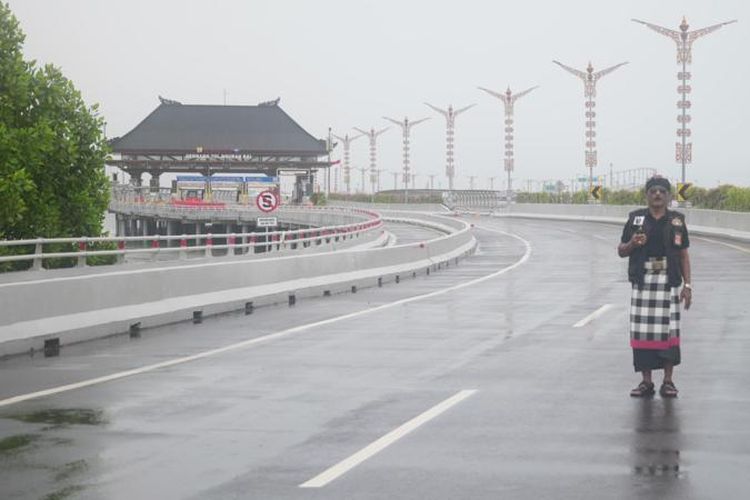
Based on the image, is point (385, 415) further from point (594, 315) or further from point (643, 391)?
point (594, 315)

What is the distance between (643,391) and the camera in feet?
37.8

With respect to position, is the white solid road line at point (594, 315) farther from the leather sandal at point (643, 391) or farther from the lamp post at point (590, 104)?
the lamp post at point (590, 104)

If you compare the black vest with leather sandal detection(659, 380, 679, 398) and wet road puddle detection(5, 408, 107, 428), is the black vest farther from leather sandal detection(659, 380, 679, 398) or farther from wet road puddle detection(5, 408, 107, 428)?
wet road puddle detection(5, 408, 107, 428)

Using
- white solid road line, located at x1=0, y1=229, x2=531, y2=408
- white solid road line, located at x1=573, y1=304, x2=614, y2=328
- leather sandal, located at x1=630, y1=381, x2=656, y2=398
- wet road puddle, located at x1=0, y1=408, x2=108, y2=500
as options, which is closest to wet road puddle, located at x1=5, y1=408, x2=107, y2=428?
wet road puddle, located at x1=0, y1=408, x2=108, y2=500

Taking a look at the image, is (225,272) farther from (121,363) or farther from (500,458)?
(500,458)

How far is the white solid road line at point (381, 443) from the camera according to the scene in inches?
313

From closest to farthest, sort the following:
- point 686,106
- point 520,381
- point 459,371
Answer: point 520,381 < point 459,371 < point 686,106

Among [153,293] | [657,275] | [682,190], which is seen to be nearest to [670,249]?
[657,275]

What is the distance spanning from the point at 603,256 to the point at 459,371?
3115cm

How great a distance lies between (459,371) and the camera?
13523 mm

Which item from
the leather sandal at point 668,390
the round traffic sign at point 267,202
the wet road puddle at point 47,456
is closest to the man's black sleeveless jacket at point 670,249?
the leather sandal at point 668,390

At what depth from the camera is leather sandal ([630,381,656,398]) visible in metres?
11.5


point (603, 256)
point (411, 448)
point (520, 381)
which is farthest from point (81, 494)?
point (603, 256)

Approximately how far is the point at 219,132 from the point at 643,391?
6987 inches
